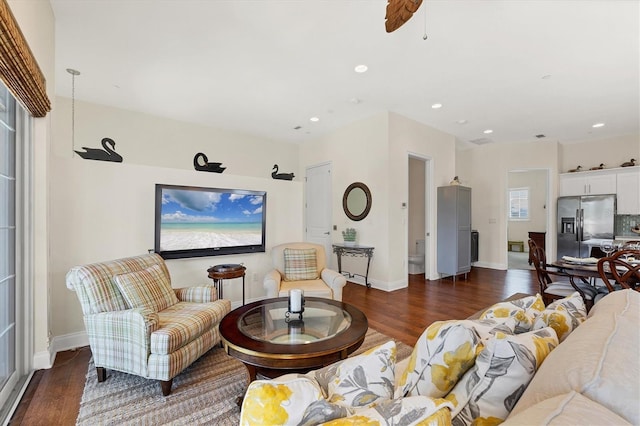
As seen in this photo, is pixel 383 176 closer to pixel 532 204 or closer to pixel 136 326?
pixel 136 326

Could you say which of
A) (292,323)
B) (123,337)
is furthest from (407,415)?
(123,337)

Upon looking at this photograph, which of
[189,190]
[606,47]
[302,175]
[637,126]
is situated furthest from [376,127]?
[637,126]

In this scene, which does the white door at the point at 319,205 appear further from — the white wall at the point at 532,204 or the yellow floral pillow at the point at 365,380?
the white wall at the point at 532,204

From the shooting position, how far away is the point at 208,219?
3500 millimetres

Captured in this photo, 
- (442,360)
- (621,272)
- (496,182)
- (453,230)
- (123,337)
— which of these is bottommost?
(123,337)

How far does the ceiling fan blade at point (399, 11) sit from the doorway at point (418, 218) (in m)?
4.19

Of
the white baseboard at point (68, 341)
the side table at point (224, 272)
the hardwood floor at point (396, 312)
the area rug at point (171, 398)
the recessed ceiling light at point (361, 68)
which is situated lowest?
the hardwood floor at point (396, 312)

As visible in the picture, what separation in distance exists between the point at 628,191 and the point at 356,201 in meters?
5.33

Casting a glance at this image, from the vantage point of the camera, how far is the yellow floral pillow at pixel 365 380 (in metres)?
0.83

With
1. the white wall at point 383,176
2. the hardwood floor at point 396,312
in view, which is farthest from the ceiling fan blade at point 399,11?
the white wall at point 383,176

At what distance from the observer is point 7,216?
2.07 metres

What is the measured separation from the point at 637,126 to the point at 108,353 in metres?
8.40

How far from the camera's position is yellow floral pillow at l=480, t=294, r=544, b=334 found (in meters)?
1.17

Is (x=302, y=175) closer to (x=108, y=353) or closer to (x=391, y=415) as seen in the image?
(x=108, y=353)
